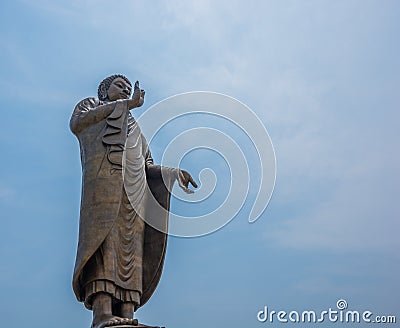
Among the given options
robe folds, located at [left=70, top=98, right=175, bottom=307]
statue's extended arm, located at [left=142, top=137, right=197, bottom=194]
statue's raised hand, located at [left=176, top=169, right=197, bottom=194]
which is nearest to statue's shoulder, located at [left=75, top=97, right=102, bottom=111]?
robe folds, located at [left=70, top=98, right=175, bottom=307]

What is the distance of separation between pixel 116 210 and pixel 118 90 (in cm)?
227

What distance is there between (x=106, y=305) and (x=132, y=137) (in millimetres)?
2749

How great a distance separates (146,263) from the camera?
971 centimetres

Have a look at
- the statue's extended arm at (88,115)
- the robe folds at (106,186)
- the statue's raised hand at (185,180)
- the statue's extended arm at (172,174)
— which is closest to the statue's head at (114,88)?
the robe folds at (106,186)

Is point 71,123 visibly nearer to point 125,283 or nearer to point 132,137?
point 132,137

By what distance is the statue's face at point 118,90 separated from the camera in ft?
33.9

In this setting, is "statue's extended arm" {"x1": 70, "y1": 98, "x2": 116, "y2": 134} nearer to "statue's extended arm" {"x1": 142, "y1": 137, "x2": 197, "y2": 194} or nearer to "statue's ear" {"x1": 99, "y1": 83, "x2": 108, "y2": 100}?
"statue's ear" {"x1": 99, "y1": 83, "x2": 108, "y2": 100}

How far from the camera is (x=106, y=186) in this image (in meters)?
9.22

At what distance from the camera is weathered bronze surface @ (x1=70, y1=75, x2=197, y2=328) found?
8844 millimetres

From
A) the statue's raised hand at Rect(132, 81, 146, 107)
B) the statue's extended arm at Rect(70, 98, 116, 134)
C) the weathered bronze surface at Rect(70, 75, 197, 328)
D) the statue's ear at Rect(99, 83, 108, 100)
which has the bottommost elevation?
the weathered bronze surface at Rect(70, 75, 197, 328)

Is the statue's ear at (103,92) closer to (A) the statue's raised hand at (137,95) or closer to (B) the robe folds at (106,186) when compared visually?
(B) the robe folds at (106,186)

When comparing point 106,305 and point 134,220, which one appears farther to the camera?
point 134,220

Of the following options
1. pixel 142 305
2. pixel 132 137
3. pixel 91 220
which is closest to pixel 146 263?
pixel 142 305

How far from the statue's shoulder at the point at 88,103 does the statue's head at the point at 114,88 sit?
0.26 metres
